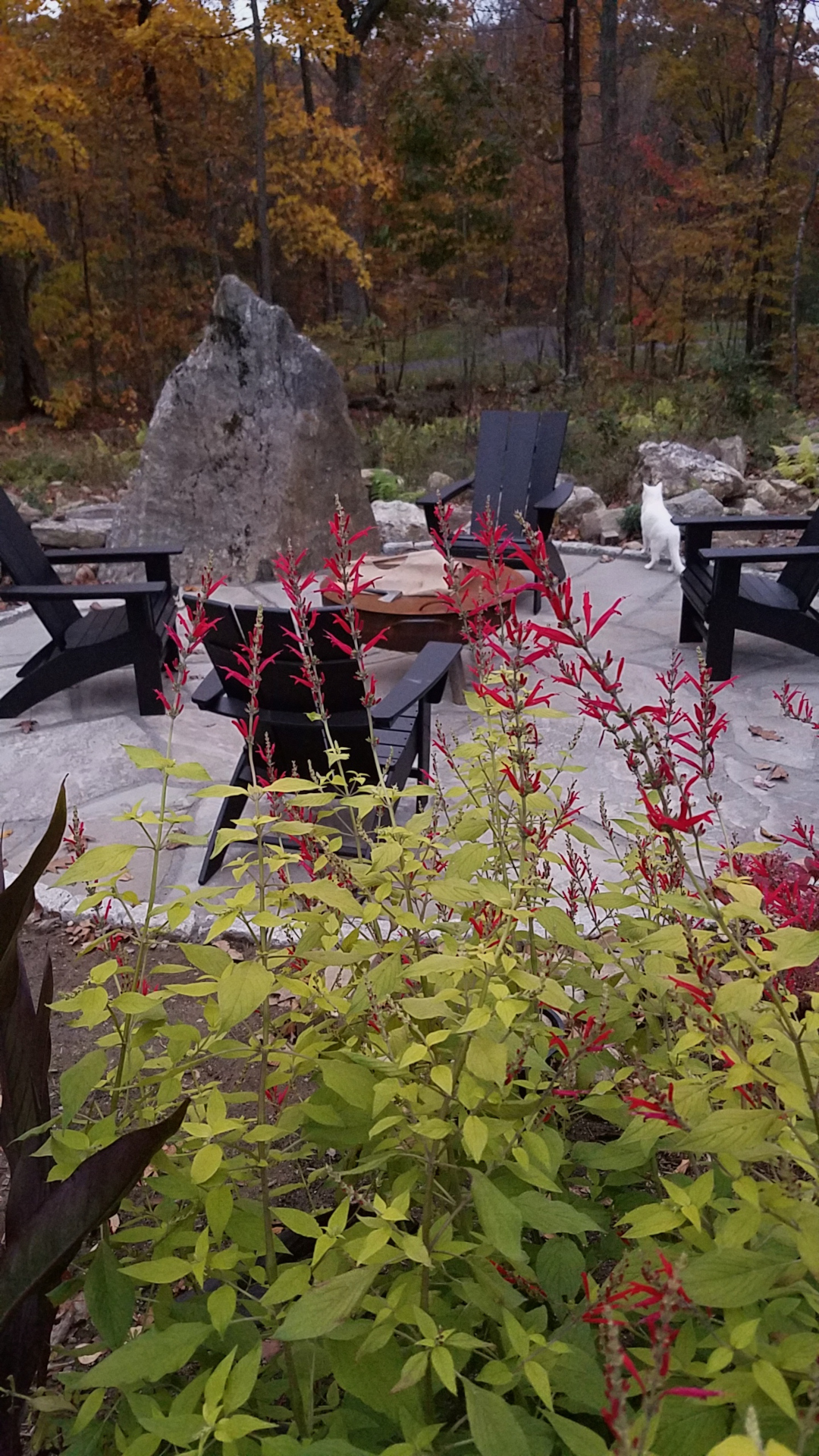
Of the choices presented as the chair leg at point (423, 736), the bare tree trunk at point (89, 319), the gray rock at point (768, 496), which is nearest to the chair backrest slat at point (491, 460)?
the gray rock at point (768, 496)

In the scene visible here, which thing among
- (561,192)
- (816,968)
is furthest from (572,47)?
(816,968)

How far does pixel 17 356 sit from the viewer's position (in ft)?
45.3

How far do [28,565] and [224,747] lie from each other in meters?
1.30

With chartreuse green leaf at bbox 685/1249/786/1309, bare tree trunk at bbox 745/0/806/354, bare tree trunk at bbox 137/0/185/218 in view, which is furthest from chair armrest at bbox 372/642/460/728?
bare tree trunk at bbox 137/0/185/218

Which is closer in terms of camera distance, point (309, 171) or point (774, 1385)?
point (774, 1385)

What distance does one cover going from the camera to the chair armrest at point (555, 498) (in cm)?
561

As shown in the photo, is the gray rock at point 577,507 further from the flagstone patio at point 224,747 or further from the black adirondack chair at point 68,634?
the black adirondack chair at point 68,634

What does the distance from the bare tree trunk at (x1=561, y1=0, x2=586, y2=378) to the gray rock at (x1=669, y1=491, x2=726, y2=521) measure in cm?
519

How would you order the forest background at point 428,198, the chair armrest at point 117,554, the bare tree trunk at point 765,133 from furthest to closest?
the forest background at point 428,198 → the bare tree trunk at point 765,133 → the chair armrest at point 117,554

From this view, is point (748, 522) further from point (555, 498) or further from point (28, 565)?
point (28, 565)

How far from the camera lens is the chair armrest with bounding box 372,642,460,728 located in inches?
119

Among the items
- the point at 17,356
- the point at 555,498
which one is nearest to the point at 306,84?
the point at 17,356

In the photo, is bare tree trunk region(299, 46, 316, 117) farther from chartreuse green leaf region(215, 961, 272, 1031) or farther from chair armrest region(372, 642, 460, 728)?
chartreuse green leaf region(215, 961, 272, 1031)

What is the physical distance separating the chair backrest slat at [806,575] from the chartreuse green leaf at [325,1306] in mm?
4179
